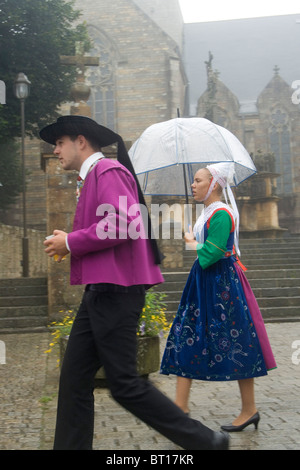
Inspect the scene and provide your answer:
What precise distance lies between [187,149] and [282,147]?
1202 inches

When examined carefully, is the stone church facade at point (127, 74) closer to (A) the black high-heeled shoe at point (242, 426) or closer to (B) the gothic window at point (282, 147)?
(B) the gothic window at point (282, 147)

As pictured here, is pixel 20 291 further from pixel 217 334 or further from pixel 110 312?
pixel 110 312

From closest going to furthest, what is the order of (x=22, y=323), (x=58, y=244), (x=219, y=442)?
(x=219, y=442)
(x=58, y=244)
(x=22, y=323)

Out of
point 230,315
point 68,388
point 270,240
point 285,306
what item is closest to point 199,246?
point 230,315

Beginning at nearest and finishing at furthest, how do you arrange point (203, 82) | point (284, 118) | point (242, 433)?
point (242, 433), point (284, 118), point (203, 82)

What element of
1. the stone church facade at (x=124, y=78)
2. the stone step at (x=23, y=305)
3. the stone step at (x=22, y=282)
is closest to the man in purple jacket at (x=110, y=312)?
the stone step at (x=23, y=305)

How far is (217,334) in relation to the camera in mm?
3984

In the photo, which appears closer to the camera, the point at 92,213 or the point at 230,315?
the point at 92,213

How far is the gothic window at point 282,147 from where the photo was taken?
34.0m

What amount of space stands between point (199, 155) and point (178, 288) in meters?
6.17

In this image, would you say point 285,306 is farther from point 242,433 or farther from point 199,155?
point 242,433

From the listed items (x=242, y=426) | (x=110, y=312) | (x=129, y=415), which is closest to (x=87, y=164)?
(x=110, y=312)

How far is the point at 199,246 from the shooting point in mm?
4012

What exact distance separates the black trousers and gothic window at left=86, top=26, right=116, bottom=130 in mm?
26779
